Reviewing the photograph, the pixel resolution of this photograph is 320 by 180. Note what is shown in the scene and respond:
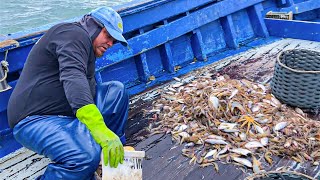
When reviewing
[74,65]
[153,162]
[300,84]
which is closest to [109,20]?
[74,65]

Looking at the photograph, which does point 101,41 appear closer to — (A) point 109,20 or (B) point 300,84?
(A) point 109,20

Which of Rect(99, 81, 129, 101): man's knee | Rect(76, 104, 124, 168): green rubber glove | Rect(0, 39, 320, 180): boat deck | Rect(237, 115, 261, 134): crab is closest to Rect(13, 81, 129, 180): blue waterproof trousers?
Rect(76, 104, 124, 168): green rubber glove

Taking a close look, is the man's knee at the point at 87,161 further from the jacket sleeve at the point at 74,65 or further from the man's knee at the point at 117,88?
the man's knee at the point at 117,88

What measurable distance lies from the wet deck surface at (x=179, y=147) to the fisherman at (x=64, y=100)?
30.1 inches

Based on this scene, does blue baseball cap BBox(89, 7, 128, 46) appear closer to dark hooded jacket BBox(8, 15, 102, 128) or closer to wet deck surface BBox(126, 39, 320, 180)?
dark hooded jacket BBox(8, 15, 102, 128)

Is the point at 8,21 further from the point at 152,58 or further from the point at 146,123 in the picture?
the point at 146,123

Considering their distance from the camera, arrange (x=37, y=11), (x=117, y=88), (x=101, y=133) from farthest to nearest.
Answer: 1. (x=37, y=11)
2. (x=117, y=88)
3. (x=101, y=133)

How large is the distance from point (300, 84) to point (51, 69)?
8.87 ft

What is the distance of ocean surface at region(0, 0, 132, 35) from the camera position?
11.6 meters

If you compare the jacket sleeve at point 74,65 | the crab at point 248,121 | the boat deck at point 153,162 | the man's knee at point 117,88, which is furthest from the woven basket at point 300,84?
the jacket sleeve at point 74,65

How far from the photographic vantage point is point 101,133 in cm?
257

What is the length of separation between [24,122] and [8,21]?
10.0 m

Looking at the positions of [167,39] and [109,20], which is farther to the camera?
[167,39]

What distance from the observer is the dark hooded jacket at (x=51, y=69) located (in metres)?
2.83
